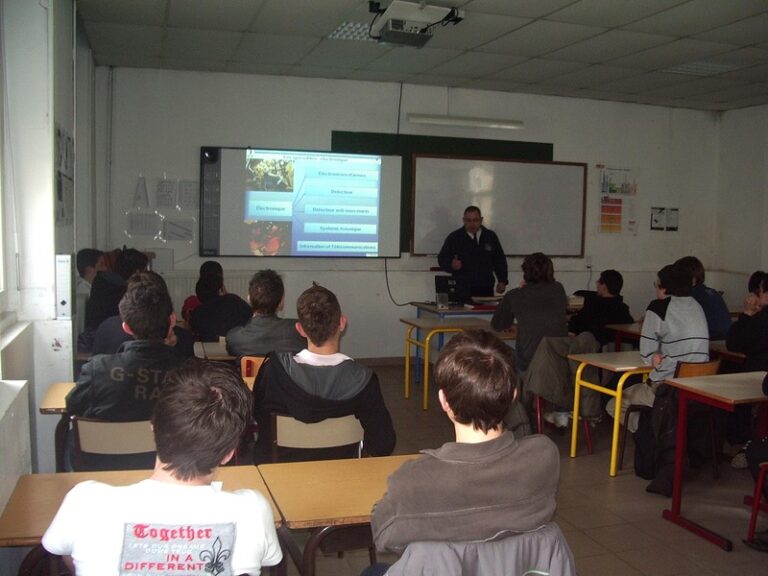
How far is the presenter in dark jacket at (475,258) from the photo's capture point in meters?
7.47

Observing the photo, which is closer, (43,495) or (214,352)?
(43,495)

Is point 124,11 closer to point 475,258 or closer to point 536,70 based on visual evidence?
point 536,70

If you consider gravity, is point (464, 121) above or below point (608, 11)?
below

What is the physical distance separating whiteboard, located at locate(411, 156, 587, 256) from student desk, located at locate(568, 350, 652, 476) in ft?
11.0

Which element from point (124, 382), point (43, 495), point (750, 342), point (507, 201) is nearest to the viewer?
point (43, 495)

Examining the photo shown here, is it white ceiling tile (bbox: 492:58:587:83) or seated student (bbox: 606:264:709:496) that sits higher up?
white ceiling tile (bbox: 492:58:587:83)

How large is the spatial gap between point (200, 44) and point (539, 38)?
280 cm

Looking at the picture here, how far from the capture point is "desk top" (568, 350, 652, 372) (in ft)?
14.0

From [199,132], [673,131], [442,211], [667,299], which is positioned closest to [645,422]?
[667,299]

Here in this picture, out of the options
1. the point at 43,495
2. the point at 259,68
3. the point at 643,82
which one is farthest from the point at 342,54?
the point at 43,495

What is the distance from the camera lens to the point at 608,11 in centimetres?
497

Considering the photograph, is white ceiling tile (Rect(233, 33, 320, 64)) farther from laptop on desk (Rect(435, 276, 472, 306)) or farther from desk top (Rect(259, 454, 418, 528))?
desk top (Rect(259, 454, 418, 528))

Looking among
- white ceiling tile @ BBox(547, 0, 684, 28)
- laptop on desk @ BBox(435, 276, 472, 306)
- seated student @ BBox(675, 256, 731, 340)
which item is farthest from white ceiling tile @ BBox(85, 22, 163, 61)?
seated student @ BBox(675, 256, 731, 340)

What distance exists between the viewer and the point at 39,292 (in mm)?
3666
